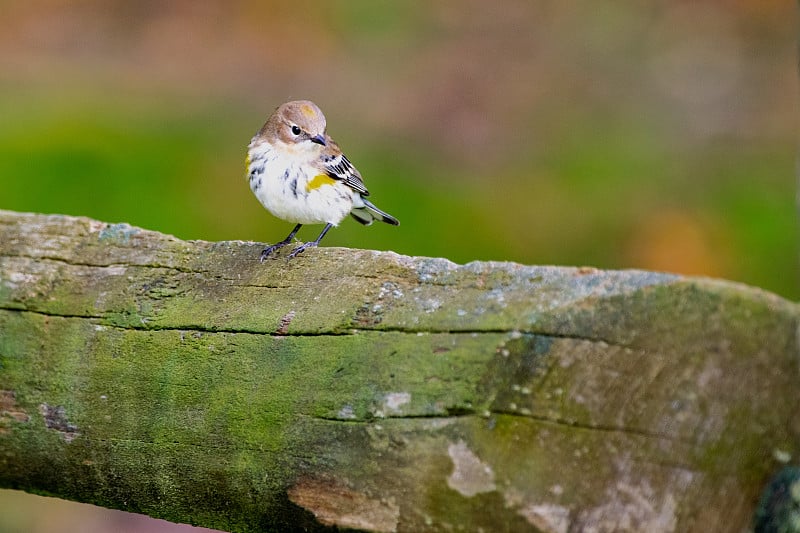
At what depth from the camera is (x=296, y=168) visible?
4230 millimetres

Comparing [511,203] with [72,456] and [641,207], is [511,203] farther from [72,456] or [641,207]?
[72,456]

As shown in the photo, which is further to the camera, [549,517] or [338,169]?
[338,169]

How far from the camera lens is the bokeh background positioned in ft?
22.7

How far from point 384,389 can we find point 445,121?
7.31 m

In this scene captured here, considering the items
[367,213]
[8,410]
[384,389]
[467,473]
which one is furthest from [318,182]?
[467,473]

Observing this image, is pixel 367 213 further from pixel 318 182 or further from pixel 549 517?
pixel 549 517

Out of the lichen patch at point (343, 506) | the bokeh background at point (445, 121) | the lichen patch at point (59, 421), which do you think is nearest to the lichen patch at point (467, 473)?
the lichen patch at point (343, 506)

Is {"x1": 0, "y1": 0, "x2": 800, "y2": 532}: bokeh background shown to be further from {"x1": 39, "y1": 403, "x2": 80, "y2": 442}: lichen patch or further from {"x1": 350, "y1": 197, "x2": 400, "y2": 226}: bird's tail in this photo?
{"x1": 39, "y1": 403, "x2": 80, "y2": 442}: lichen patch

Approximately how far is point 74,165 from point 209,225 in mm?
1024

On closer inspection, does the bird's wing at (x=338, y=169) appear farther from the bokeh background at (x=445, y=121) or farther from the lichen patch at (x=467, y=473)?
the lichen patch at (x=467, y=473)

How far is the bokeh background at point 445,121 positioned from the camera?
22.7 feet

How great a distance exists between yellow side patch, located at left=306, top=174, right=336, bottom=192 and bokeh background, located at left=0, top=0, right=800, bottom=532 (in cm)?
225

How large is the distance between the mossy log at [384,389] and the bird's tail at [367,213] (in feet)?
6.29

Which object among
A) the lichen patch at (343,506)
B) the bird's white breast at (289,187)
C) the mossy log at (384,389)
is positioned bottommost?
the lichen patch at (343,506)
